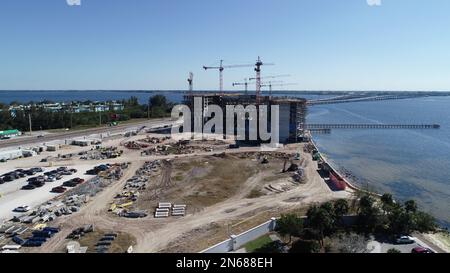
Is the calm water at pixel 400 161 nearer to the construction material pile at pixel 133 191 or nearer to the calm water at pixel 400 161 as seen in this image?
the calm water at pixel 400 161

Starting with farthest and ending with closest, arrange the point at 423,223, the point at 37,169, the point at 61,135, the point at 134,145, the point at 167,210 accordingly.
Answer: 1. the point at 61,135
2. the point at 134,145
3. the point at 37,169
4. the point at 167,210
5. the point at 423,223

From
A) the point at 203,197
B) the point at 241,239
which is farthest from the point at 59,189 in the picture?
the point at 241,239

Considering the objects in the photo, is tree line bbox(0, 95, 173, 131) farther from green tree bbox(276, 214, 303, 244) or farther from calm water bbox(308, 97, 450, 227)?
green tree bbox(276, 214, 303, 244)

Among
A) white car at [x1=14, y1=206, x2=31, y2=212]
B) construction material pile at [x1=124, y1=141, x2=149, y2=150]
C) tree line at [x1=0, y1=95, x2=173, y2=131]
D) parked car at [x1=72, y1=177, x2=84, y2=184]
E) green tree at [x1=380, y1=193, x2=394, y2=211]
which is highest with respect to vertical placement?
tree line at [x1=0, y1=95, x2=173, y2=131]

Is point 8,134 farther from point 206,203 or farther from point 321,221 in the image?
point 321,221

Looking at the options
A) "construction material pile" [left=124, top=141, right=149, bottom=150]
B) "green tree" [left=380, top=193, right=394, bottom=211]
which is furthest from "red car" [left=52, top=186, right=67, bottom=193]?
"green tree" [left=380, top=193, right=394, bottom=211]

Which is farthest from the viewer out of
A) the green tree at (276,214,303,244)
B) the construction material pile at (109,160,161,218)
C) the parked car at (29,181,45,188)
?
the parked car at (29,181,45,188)

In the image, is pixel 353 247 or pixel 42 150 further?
pixel 42 150
